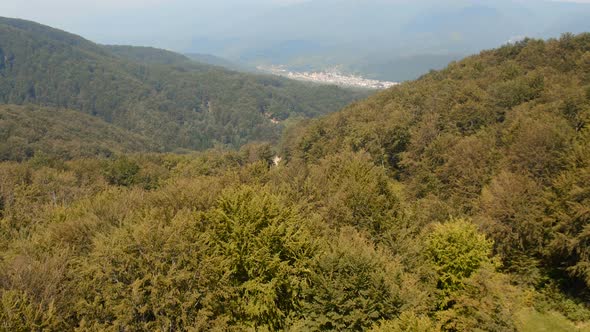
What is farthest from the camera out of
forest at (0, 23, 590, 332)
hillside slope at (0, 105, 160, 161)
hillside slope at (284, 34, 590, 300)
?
hillside slope at (0, 105, 160, 161)

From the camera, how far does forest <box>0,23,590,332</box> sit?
15422 millimetres

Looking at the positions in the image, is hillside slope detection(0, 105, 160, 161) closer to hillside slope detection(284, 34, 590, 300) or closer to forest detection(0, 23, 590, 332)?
forest detection(0, 23, 590, 332)

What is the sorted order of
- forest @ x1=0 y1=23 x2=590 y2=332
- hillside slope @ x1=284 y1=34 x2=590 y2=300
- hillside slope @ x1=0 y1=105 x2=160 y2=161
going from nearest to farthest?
forest @ x1=0 y1=23 x2=590 y2=332, hillside slope @ x1=284 y1=34 x2=590 y2=300, hillside slope @ x1=0 y1=105 x2=160 y2=161

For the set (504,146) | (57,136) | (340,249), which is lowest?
(57,136)

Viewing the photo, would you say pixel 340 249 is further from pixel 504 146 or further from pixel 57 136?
pixel 57 136

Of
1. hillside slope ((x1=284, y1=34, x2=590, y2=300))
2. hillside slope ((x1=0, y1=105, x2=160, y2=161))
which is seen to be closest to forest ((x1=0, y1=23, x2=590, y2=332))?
hillside slope ((x1=284, y1=34, x2=590, y2=300))

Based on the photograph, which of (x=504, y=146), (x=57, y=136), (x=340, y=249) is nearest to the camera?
(x=340, y=249)

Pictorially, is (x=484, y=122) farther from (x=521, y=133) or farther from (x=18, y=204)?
(x=18, y=204)

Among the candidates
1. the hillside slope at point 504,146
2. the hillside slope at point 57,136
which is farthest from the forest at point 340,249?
the hillside slope at point 57,136

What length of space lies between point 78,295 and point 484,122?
147 ft

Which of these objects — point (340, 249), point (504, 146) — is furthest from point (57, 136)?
point (340, 249)

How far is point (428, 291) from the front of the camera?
60.7ft

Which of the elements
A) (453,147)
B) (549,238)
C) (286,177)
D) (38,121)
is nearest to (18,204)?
(286,177)

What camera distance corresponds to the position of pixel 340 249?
16.9 meters
